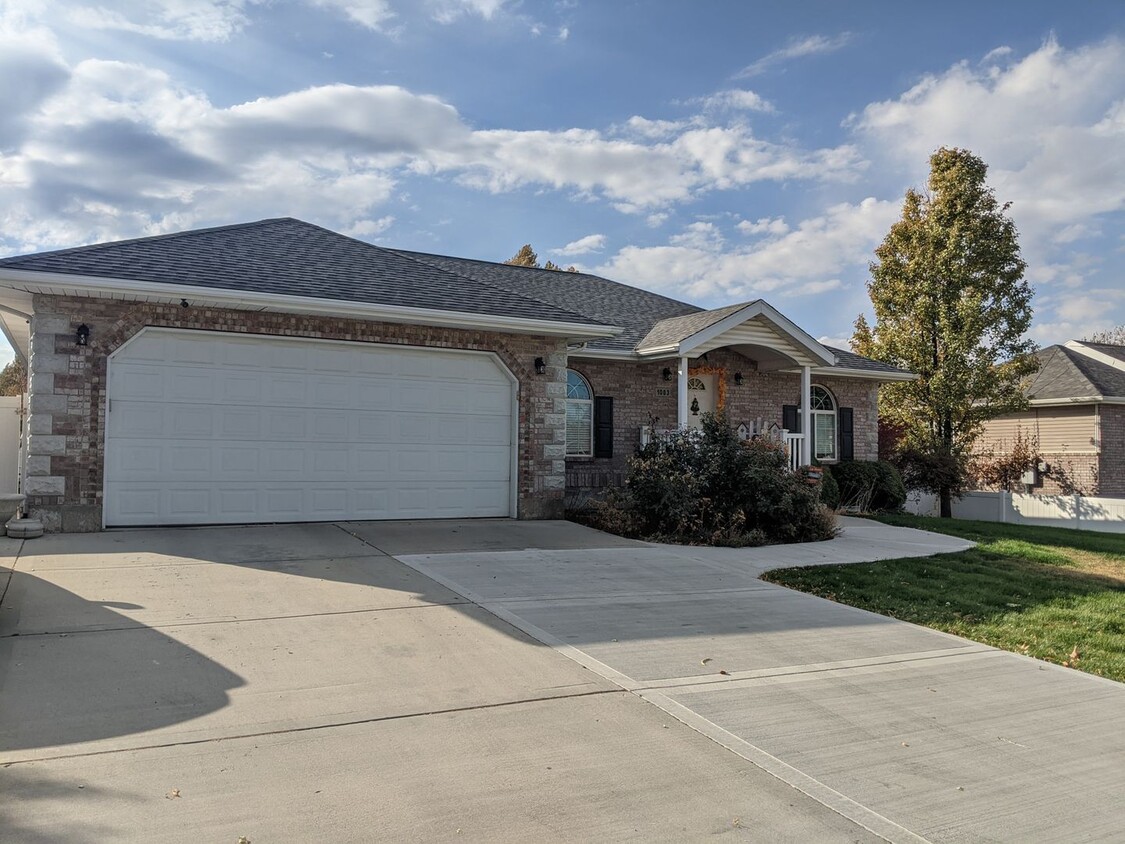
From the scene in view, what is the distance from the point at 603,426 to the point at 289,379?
21.4 feet

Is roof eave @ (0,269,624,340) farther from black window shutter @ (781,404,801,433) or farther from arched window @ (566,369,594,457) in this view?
black window shutter @ (781,404,801,433)

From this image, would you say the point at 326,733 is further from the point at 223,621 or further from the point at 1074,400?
the point at 1074,400

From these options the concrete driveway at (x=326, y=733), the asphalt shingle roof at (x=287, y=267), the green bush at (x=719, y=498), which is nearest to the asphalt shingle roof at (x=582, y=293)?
the asphalt shingle roof at (x=287, y=267)

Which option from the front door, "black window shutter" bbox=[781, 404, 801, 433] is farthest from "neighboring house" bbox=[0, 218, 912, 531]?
"black window shutter" bbox=[781, 404, 801, 433]

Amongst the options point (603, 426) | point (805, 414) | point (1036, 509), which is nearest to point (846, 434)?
point (805, 414)

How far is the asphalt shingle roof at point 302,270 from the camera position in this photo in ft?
35.3

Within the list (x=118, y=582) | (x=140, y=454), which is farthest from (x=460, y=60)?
(x=118, y=582)

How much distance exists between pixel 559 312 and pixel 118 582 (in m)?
7.94

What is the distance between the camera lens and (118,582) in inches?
302

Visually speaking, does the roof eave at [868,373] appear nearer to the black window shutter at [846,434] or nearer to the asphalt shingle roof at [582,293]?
the black window shutter at [846,434]

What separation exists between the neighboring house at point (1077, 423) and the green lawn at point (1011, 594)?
1294cm

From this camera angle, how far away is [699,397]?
58.5 feet

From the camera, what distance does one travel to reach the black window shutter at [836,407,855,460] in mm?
19406

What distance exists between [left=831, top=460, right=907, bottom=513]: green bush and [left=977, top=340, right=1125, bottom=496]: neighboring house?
7.14 meters
